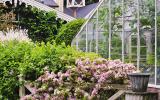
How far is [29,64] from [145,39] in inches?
121

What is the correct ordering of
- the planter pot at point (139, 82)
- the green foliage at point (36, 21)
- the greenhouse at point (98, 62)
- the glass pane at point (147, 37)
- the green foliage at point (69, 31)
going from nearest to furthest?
the planter pot at point (139, 82), the greenhouse at point (98, 62), the glass pane at point (147, 37), the green foliage at point (69, 31), the green foliage at point (36, 21)

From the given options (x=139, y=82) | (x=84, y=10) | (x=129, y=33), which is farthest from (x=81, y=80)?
(x=84, y=10)

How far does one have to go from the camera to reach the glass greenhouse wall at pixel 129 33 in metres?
11.3

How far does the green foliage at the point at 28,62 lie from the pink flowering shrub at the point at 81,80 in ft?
0.93

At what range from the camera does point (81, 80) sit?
9094mm

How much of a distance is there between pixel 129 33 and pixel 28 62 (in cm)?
345

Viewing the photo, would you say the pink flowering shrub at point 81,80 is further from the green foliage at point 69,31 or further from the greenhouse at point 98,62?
the green foliage at point 69,31

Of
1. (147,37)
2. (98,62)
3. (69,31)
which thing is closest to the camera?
(98,62)

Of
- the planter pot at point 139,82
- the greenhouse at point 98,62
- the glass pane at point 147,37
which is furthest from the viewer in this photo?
the glass pane at point 147,37

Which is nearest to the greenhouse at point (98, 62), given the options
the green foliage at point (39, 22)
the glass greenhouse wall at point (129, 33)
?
the glass greenhouse wall at point (129, 33)

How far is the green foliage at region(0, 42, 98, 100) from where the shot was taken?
9.80 metres

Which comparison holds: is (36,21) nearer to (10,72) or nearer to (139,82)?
(10,72)

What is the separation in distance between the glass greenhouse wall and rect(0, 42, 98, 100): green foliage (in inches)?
65.4

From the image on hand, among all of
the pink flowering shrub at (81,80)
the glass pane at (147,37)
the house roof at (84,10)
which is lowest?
the pink flowering shrub at (81,80)
